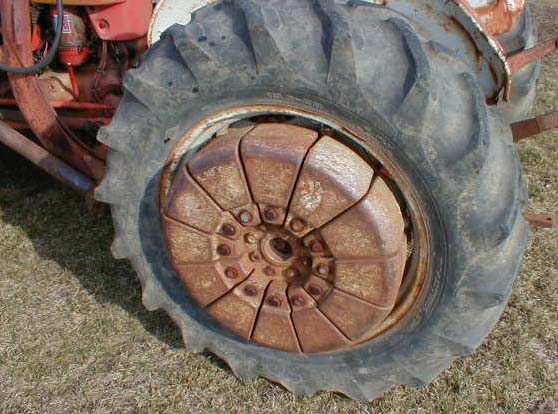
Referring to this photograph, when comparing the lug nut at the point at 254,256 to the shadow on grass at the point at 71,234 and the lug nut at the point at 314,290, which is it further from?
the shadow on grass at the point at 71,234

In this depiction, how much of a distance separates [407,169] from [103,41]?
5.12ft

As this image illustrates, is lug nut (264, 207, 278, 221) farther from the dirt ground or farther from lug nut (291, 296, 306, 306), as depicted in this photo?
the dirt ground

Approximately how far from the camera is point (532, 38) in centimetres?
309

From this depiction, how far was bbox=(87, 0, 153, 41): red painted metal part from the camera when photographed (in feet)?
8.44

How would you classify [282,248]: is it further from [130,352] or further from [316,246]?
[130,352]

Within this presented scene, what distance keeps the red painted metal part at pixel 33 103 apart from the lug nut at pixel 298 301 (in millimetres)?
1060

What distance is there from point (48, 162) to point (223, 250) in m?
1.10

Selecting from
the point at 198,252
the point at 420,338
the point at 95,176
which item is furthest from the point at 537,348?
the point at 95,176

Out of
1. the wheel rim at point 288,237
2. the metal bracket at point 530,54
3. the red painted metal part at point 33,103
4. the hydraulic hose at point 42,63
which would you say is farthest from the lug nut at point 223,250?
the metal bracket at point 530,54

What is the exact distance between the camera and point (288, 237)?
1.97 m

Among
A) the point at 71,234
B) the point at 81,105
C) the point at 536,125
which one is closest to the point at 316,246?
the point at 536,125

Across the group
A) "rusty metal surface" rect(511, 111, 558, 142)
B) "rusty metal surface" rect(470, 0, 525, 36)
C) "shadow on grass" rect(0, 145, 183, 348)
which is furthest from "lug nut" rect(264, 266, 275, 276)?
"rusty metal surface" rect(470, 0, 525, 36)

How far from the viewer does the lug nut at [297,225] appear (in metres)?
1.87

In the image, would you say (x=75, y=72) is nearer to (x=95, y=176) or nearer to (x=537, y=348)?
(x=95, y=176)
